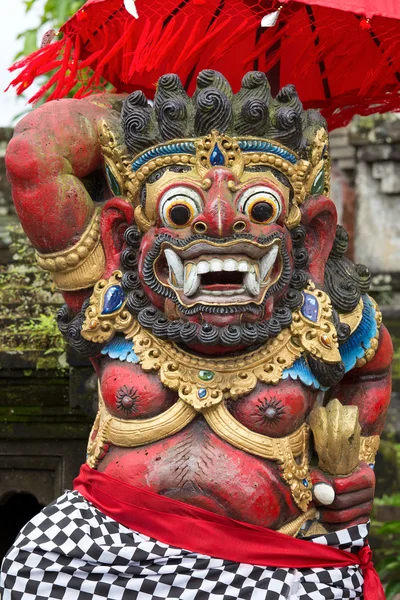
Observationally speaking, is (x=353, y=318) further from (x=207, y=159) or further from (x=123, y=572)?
(x=123, y=572)

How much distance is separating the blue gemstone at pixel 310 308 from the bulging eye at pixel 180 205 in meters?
0.47

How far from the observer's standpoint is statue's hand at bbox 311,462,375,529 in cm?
327

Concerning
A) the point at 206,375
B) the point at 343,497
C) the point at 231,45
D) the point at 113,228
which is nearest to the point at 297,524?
the point at 343,497

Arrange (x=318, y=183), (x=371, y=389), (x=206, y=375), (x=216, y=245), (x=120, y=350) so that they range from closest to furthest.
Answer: (x=216, y=245) → (x=206, y=375) → (x=120, y=350) → (x=318, y=183) → (x=371, y=389)

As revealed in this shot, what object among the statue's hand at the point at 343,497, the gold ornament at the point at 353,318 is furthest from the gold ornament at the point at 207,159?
the statue's hand at the point at 343,497

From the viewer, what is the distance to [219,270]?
10.1ft

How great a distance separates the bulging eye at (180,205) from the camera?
3.13 meters

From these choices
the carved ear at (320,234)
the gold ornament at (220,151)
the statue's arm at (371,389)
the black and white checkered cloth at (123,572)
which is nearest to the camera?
the black and white checkered cloth at (123,572)

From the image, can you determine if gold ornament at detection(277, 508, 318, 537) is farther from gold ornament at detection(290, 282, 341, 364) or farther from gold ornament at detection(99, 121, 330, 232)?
gold ornament at detection(99, 121, 330, 232)

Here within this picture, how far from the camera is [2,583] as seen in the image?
125 inches

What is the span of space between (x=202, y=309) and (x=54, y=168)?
0.66 m

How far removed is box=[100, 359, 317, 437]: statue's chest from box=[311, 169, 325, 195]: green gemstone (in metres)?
0.64

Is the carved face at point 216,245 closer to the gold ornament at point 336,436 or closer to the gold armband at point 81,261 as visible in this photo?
the gold armband at point 81,261

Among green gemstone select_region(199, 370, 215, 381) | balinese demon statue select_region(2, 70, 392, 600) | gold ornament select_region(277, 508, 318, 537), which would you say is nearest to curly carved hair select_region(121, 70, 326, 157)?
balinese demon statue select_region(2, 70, 392, 600)
